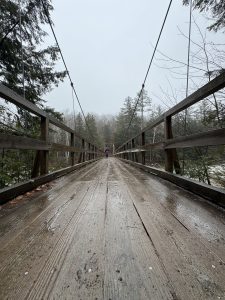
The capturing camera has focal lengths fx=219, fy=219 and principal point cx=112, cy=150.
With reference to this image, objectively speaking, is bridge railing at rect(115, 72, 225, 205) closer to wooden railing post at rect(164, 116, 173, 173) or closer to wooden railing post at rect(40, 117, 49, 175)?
wooden railing post at rect(164, 116, 173, 173)

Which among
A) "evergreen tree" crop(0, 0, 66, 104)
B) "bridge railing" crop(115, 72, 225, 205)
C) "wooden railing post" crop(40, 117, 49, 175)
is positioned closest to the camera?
"bridge railing" crop(115, 72, 225, 205)

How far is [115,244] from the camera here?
99cm

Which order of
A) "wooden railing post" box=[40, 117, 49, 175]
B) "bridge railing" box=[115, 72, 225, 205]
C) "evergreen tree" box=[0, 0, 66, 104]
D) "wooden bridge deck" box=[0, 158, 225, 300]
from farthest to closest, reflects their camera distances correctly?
"evergreen tree" box=[0, 0, 66, 104] < "wooden railing post" box=[40, 117, 49, 175] < "bridge railing" box=[115, 72, 225, 205] < "wooden bridge deck" box=[0, 158, 225, 300]

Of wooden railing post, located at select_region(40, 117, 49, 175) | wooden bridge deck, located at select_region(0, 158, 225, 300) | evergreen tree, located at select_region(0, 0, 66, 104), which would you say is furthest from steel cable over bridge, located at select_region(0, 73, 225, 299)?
evergreen tree, located at select_region(0, 0, 66, 104)

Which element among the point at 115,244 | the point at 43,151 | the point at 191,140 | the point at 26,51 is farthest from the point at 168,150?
the point at 26,51

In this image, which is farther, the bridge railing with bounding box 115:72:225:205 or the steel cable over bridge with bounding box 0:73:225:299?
the bridge railing with bounding box 115:72:225:205

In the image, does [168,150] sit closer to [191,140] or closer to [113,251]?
[191,140]

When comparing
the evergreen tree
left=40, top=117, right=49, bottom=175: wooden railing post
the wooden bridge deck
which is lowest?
the wooden bridge deck

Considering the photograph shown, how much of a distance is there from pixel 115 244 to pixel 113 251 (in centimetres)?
7

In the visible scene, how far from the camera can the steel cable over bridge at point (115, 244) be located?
0.69 meters

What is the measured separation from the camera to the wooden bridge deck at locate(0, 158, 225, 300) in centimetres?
68

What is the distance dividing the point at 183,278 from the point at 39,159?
240 centimetres

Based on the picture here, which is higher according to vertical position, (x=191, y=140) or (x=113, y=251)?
(x=191, y=140)

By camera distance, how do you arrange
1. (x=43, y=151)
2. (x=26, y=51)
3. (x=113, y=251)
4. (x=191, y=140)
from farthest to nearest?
(x=26, y=51) → (x=43, y=151) → (x=191, y=140) → (x=113, y=251)
